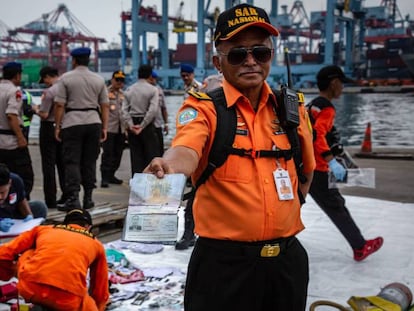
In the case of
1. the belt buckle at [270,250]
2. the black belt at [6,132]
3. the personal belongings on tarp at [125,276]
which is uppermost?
the black belt at [6,132]

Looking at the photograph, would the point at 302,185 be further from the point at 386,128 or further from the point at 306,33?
the point at 306,33

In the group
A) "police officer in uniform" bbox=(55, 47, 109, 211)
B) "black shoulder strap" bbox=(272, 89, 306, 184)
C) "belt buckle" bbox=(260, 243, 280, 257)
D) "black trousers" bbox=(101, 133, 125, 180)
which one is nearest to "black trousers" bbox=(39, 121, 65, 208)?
"police officer in uniform" bbox=(55, 47, 109, 211)

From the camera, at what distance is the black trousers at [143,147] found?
7.29 metres

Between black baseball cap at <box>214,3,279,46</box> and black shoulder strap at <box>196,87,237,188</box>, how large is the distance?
266 millimetres

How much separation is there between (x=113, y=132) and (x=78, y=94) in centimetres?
260

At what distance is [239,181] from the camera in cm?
201

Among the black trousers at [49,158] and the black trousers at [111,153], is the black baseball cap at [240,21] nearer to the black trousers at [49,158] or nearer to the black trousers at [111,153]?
the black trousers at [49,158]

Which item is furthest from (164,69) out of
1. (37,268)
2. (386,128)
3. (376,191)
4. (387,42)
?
(37,268)

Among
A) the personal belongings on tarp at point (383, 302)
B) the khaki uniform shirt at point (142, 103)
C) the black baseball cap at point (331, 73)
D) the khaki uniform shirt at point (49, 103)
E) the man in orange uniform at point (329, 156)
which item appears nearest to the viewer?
the personal belongings on tarp at point (383, 302)

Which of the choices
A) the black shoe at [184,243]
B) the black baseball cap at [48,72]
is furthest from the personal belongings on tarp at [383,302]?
the black baseball cap at [48,72]

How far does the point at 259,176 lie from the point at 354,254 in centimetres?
309

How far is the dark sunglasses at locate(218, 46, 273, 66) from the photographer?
2.11m

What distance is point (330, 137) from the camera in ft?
15.2

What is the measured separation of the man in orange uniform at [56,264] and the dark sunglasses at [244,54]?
152cm
